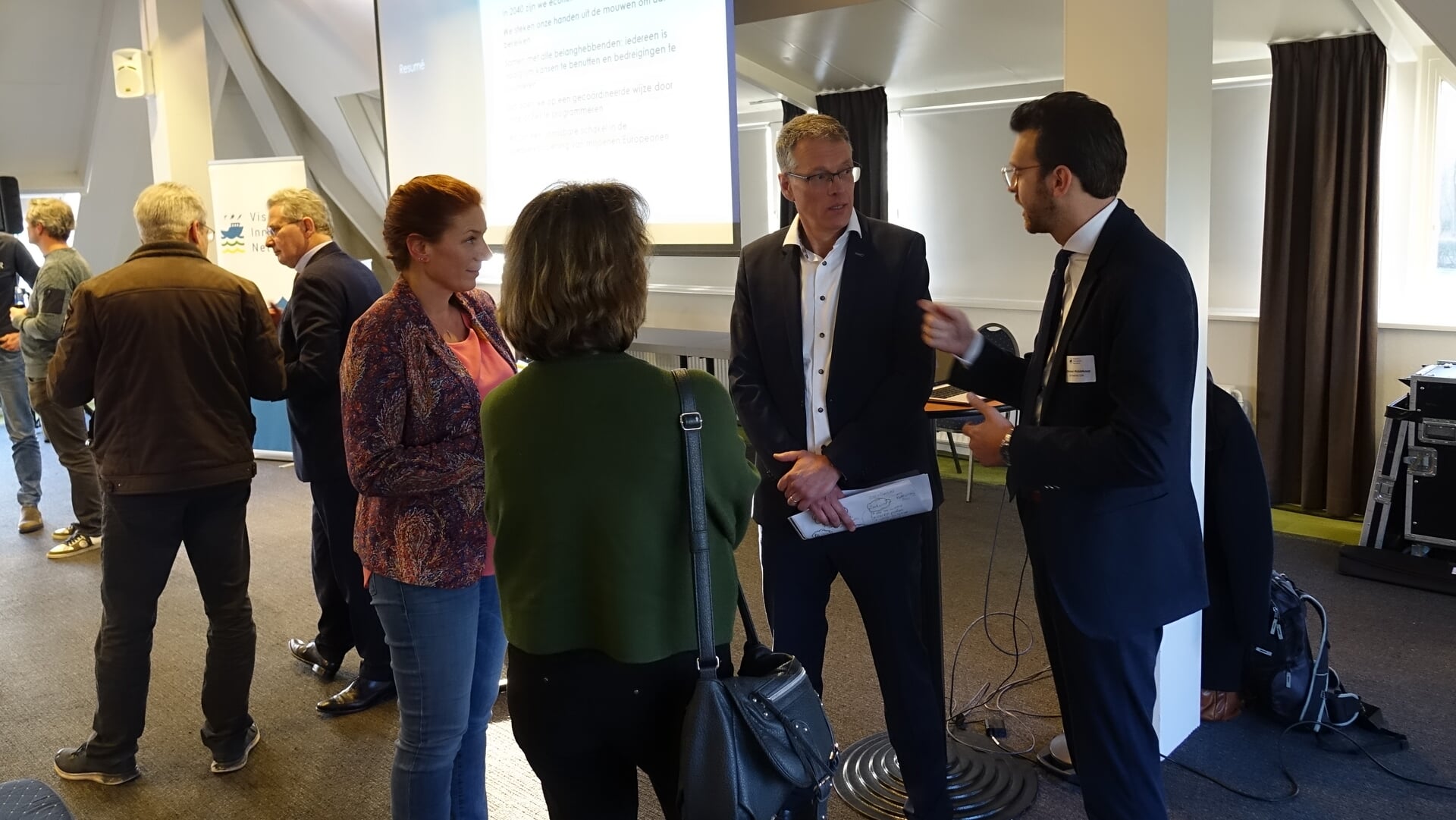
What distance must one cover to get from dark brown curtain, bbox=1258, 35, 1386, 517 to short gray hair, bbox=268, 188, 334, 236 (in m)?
4.30

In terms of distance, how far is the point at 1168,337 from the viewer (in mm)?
1806

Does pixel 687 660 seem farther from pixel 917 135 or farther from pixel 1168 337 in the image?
pixel 917 135

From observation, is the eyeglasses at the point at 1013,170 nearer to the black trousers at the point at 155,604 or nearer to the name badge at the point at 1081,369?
the name badge at the point at 1081,369

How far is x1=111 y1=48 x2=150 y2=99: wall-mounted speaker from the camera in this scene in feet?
20.1

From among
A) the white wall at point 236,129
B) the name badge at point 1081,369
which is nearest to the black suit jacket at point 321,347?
the name badge at point 1081,369

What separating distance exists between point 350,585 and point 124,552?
674 mm

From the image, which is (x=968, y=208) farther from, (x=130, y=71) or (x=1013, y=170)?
(x=130, y=71)

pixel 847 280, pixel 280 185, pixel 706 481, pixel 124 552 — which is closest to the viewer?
pixel 706 481

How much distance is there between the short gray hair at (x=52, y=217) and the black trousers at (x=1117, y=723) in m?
4.89

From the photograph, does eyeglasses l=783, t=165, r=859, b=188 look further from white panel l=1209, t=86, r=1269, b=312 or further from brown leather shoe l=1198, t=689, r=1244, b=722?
white panel l=1209, t=86, r=1269, b=312

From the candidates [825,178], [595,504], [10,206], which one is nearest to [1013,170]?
[825,178]

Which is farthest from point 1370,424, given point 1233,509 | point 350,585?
point 350,585

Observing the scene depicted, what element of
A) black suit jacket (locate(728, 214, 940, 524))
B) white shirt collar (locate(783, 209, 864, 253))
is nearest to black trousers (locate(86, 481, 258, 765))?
black suit jacket (locate(728, 214, 940, 524))

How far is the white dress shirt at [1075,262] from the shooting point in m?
1.95
